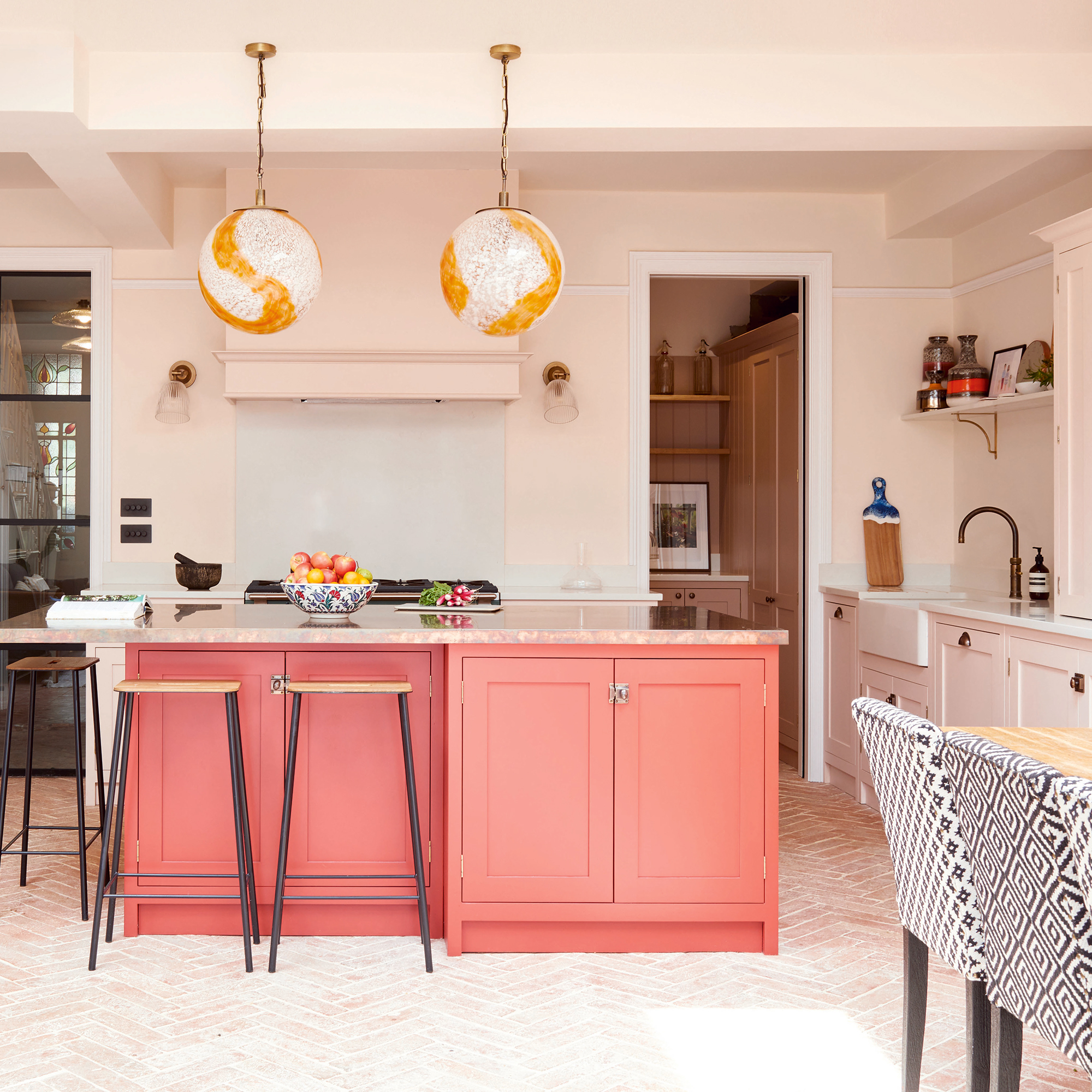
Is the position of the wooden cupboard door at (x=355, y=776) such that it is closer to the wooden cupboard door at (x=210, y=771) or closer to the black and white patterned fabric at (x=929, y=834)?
the wooden cupboard door at (x=210, y=771)

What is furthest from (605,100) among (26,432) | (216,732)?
(26,432)

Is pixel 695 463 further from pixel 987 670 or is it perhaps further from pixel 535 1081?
pixel 535 1081

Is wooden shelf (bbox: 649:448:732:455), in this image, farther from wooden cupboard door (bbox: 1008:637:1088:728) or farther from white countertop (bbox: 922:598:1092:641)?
wooden cupboard door (bbox: 1008:637:1088:728)

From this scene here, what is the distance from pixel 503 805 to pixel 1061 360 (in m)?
2.42

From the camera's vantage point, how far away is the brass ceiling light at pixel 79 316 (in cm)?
504

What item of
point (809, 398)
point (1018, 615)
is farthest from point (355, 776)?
point (809, 398)

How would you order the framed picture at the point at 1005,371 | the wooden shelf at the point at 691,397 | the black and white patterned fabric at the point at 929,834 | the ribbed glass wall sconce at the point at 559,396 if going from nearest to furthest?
the black and white patterned fabric at the point at 929,834
the framed picture at the point at 1005,371
the ribbed glass wall sconce at the point at 559,396
the wooden shelf at the point at 691,397

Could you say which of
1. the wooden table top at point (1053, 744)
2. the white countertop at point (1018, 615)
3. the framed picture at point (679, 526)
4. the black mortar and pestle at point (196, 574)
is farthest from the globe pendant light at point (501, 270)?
the framed picture at point (679, 526)

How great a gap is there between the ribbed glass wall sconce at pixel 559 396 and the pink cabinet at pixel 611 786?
2247mm

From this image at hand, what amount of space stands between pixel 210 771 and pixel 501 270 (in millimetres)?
1675

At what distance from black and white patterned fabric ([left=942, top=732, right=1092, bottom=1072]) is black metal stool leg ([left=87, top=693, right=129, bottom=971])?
2177 mm

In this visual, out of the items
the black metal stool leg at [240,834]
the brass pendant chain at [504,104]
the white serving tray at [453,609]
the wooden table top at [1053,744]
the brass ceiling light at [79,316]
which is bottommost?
the black metal stool leg at [240,834]

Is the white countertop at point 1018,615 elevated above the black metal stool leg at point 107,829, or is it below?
above

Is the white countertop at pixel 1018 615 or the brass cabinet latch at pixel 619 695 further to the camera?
the white countertop at pixel 1018 615
